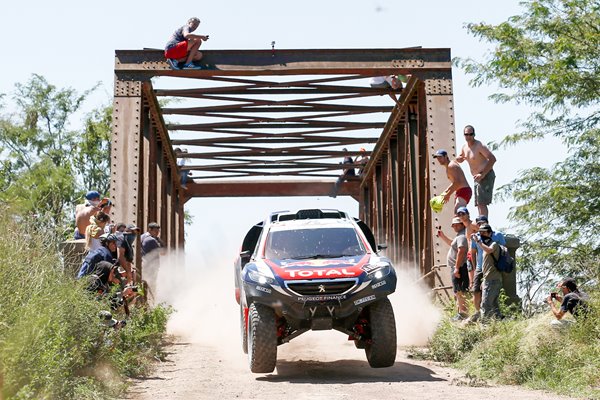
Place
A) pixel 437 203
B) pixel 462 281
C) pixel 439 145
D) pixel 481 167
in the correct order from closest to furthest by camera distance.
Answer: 1. pixel 462 281
2. pixel 481 167
3. pixel 437 203
4. pixel 439 145

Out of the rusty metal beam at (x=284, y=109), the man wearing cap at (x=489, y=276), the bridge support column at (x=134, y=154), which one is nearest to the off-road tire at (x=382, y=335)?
the man wearing cap at (x=489, y=276)

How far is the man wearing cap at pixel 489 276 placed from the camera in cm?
1318

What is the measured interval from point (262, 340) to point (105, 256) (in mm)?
2207

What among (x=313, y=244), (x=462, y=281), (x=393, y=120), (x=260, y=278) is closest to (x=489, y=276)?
(x=462, y=281)

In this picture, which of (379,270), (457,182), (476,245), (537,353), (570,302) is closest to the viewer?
(537,353)

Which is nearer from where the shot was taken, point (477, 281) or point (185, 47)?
point (477, 281)

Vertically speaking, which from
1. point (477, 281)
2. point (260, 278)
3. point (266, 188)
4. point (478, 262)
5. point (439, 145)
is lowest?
point (477, 281)

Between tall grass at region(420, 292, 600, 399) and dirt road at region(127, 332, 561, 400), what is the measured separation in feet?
1.07

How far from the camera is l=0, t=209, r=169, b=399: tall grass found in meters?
8.16

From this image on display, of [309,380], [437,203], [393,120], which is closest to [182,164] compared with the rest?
[393,120]

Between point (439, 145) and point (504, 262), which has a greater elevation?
point (439, 145)

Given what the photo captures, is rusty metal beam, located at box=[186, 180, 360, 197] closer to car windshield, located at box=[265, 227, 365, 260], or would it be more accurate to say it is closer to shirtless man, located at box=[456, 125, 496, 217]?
shirtless man, located at box=[456, 125, 496, 217]

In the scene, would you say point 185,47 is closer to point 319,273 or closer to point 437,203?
point 437,203

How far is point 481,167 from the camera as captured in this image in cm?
1538
